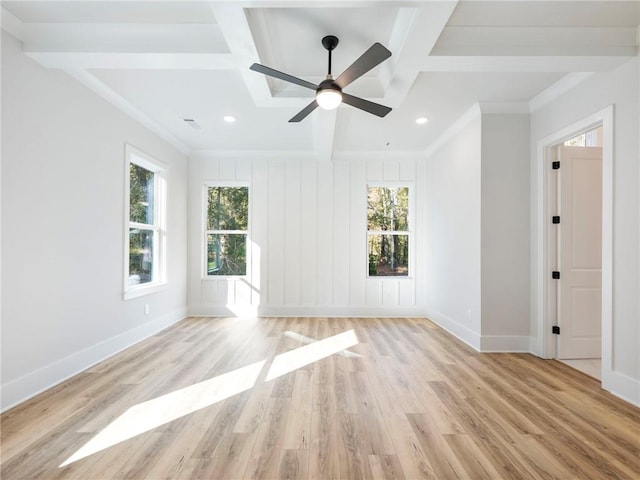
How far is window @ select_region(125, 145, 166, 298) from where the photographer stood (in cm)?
399

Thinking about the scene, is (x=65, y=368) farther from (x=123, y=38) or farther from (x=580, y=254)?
(x=580, y=254)

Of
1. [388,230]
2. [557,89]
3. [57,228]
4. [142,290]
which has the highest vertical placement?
[557,89]

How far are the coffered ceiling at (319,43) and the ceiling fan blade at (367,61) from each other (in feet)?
0.97

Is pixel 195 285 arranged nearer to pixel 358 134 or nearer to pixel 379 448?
pixel 358 134

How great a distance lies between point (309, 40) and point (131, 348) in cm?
381

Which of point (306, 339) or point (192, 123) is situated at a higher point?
point (192, 123)

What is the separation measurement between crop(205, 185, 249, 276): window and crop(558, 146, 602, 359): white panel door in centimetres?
455

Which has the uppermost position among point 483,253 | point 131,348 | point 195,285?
point 483,253

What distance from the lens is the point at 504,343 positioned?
3736 millimetres

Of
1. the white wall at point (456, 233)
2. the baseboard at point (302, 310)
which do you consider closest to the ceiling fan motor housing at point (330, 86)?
the white wall at point (456, 233)

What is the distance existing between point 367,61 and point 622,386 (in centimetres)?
320

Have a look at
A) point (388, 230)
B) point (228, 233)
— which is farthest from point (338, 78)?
point (228, 233)

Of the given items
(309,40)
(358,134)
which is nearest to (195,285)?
(358,134)

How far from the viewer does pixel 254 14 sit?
7.57 ft
